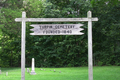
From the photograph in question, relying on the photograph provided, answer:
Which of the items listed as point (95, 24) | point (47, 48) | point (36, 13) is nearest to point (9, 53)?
point (47, 48)

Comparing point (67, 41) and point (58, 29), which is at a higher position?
point (67, 41)

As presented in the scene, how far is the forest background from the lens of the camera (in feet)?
55.6

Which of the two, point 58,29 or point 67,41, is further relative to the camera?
point 67,41

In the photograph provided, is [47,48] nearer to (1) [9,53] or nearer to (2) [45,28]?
(1) [9,53]

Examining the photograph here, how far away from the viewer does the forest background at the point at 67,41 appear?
16.9 m

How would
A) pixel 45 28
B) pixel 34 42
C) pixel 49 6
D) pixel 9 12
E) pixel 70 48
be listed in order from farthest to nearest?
pixel 34 42 < pixel 70 48 < pixel 49 6 < pixel 9 12 < pixel 45 28

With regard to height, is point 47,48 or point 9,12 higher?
point 9,12

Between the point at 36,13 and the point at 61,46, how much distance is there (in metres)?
4.81

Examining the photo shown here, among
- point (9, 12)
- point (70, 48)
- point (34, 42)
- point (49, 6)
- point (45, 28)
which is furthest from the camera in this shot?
point (34, 42)

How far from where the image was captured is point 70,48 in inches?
725

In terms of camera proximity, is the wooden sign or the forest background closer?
the wooden sign

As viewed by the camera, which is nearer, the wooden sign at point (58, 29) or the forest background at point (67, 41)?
the wooden sign at point (58, 29)

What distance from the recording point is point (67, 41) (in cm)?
1786

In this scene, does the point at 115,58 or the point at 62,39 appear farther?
the point at 62,39
